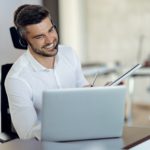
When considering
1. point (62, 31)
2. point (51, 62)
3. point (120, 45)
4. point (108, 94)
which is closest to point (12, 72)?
point (51, 62)

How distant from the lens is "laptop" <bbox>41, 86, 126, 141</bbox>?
4.90 ft

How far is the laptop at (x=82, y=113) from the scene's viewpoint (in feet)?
4.90

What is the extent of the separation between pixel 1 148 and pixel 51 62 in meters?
0.55

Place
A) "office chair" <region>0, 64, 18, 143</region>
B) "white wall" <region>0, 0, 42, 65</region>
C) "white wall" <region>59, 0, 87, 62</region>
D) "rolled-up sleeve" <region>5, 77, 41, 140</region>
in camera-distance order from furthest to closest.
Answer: "white wall" <region>59, 0, 87, 62</region>
"white wall" <region>0, 0, 42, 65</region>
"office chair" <region>0, 64, 18, 143</region>
"rolled-up sleeve" <region>5, 77, 41, 140</region>

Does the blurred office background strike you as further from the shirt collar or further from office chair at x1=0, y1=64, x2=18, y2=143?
the shirt collar

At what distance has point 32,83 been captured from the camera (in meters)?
1.88

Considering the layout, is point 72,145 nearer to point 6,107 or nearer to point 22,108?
point 22,108

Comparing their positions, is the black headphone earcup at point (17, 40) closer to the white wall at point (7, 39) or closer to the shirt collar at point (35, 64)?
the shirt collar at point (35, 64)

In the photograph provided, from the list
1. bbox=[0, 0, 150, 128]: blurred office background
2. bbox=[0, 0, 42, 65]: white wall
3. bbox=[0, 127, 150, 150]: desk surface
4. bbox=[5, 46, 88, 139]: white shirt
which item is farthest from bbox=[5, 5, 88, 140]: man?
bbox=[0, 0, 150, 128]: blurred office background

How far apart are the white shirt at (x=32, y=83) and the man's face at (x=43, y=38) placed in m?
0.07

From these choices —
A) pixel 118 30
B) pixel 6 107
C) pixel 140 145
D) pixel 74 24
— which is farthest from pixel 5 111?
pixel 118 30

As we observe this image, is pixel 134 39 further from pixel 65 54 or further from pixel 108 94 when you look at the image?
pixel 108 94

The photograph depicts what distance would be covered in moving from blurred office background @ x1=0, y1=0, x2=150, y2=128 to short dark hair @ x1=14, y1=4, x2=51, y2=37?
3195 millimetres

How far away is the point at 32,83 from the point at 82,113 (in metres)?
0.43
